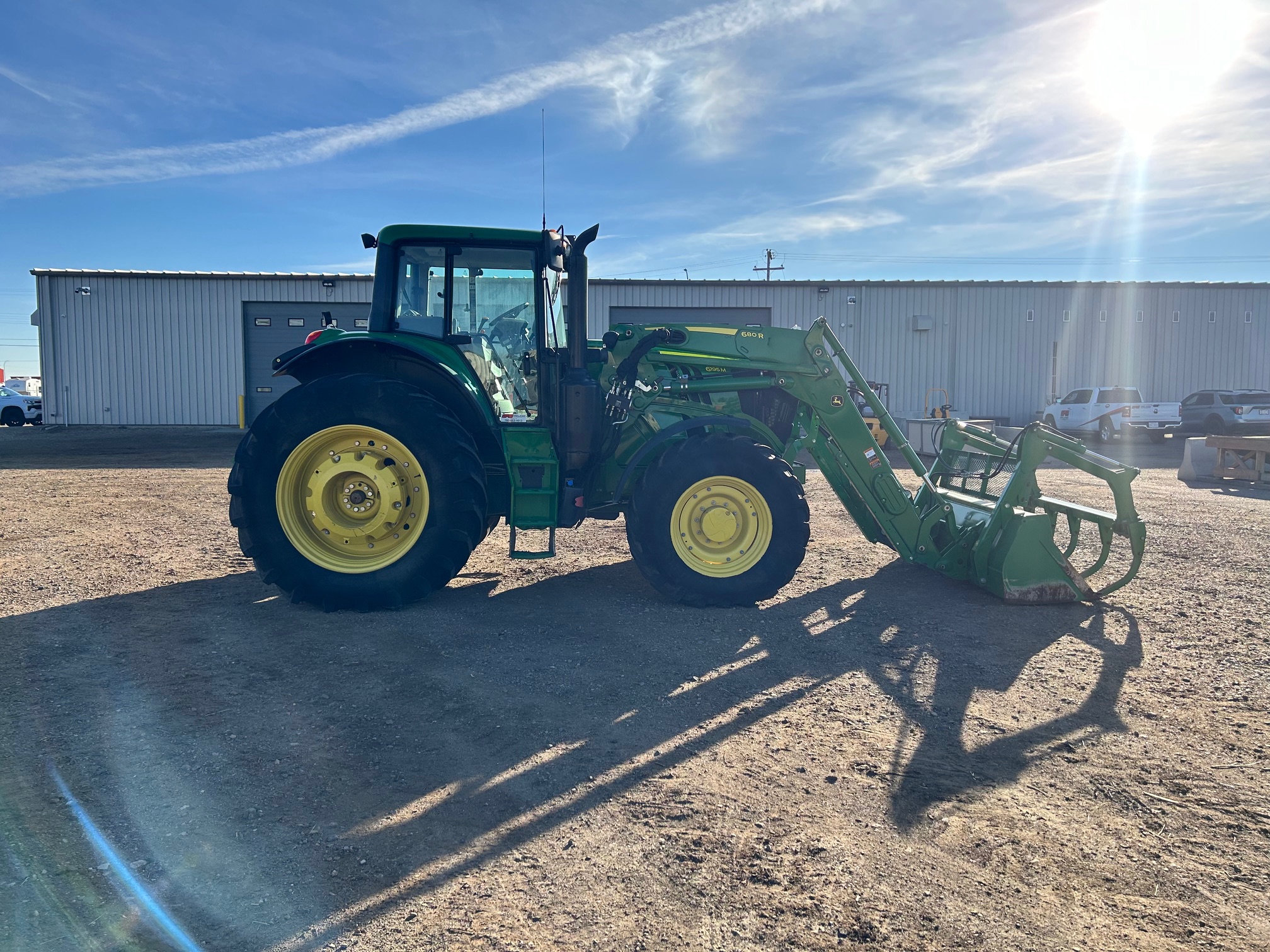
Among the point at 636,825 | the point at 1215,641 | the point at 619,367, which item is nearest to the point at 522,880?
the point at 636,825

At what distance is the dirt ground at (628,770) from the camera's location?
263cm

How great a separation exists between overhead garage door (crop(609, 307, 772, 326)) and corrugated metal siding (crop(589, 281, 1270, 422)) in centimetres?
15

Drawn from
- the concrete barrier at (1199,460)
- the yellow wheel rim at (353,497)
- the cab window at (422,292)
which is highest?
the cab window at (422,292)

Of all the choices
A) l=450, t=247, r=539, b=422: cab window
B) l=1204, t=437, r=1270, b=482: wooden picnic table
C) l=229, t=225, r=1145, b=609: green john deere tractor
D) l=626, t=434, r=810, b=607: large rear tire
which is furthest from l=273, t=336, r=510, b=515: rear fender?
l=1204, t=437, r=1270, b=482: wooden picnic table

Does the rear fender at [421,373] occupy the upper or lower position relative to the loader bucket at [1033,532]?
upper

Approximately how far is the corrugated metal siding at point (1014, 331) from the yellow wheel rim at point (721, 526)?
2030 centimetres

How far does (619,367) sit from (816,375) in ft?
4.84

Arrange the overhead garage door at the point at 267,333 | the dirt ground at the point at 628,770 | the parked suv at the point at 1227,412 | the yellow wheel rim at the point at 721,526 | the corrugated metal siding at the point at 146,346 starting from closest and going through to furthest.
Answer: the dirt ground at the point at 628,770, the yellow wheel rim at the point at 721,526, the parked suv at the point at 1227,412, the corrugated metal siding at the point at 146,346, the overhead garage door at the point at 267,333

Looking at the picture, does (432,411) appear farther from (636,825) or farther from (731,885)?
(731,885)

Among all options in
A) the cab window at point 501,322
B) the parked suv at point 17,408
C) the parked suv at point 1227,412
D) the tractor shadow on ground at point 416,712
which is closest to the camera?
the tractor shadow on ground at point 416,712

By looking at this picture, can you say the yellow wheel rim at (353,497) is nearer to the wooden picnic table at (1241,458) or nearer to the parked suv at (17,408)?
the wooden picnic table at (1241,458)

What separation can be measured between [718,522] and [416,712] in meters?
2.58

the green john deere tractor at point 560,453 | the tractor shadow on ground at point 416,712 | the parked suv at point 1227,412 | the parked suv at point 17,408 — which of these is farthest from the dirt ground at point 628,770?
the parked suv at point 17,408

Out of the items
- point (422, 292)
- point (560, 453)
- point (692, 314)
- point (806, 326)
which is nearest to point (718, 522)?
point (560, 453)
